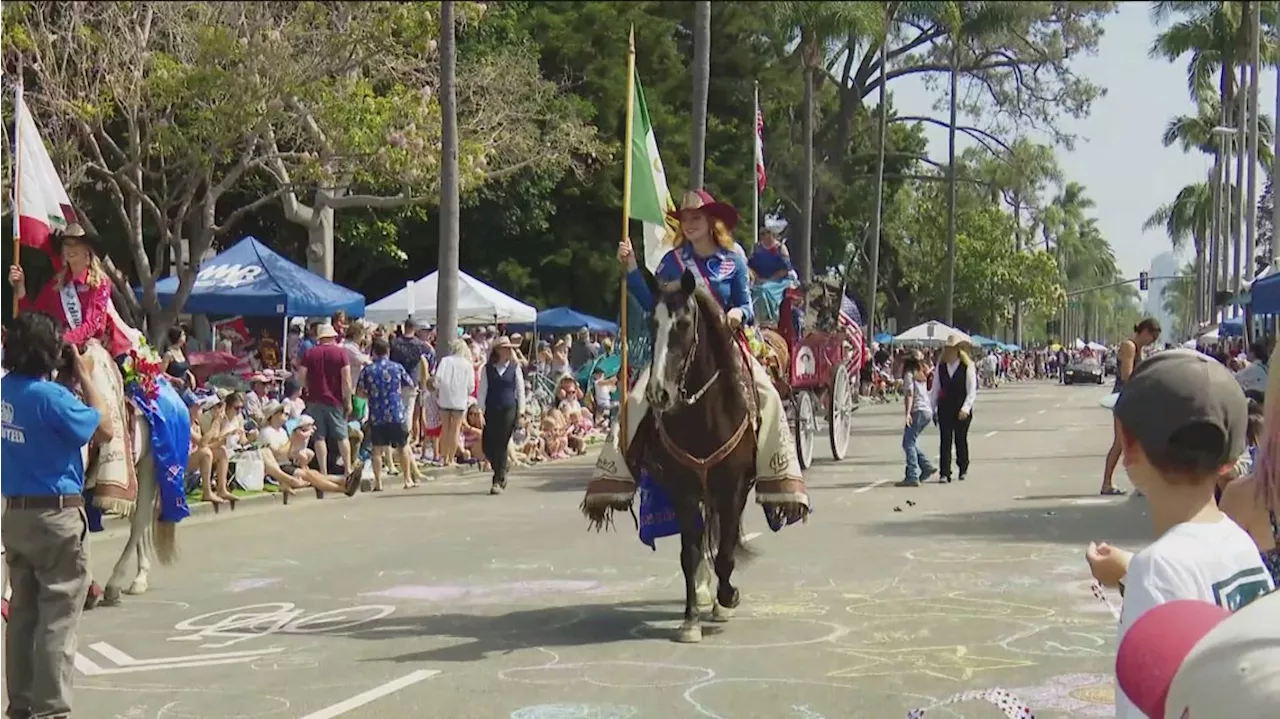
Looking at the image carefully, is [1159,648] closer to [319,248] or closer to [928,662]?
[928,662]

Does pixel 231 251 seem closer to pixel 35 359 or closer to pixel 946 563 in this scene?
pixel 946 563

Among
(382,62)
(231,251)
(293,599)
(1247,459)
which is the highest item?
(382,62)

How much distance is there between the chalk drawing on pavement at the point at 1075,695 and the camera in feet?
22.4

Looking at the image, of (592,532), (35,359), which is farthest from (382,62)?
(35,359)

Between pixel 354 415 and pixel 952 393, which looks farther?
pixel 354 415

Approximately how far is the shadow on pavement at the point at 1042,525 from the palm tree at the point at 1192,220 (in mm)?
63530

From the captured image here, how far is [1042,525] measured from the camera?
13.8m

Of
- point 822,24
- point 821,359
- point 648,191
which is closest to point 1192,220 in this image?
point 822,24

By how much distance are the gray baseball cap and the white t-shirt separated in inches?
5.3

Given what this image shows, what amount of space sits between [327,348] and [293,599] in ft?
24.5

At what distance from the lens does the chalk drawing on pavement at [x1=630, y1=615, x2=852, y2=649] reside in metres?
8.32

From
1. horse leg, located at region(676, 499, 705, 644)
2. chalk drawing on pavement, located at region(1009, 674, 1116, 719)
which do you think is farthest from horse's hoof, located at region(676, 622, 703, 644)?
chalk drawing on pavement, located at region(1009, 674, 1116, 719)

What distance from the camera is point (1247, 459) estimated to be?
8.25m

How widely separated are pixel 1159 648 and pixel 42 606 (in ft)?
18.3
